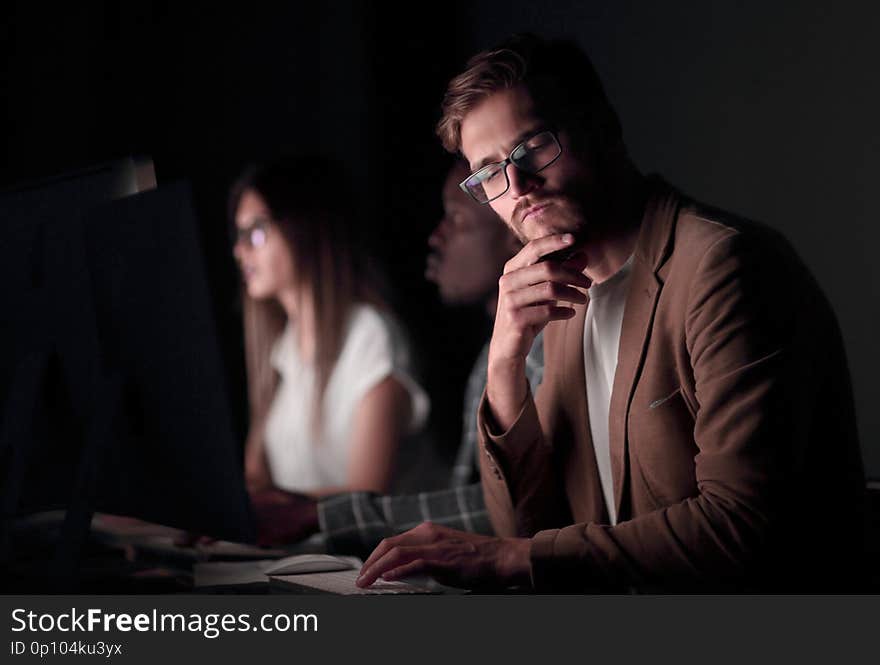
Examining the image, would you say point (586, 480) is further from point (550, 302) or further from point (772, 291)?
point (772, 291)

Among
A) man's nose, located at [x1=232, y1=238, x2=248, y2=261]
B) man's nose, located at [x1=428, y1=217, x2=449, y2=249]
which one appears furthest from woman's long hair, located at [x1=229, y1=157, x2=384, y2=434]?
man's nose, located at [x1=428, y1=217, x2=449, y2=249]

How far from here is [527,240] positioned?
1.33 m

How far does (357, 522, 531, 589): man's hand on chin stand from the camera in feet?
3.25

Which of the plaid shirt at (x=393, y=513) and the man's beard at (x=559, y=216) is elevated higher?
the man's beard at (x=559, y=216)

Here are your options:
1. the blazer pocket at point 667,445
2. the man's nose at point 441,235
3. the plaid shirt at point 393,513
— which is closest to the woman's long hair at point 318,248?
the man's nose at point 441,235

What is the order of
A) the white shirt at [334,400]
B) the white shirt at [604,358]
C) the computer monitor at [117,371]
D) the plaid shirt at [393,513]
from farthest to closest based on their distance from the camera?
the white shirt at [334,400]
the plaid shirt at [393,513]
the white shirt at [604,358]
the computer monitor at [117,371]

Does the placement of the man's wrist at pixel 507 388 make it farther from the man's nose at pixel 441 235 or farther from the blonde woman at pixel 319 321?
the blonde woman at pixel 319 321

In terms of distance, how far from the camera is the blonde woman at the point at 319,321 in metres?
2.45

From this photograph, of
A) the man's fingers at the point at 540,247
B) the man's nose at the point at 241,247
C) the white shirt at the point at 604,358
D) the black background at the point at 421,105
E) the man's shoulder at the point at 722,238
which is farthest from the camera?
the man's nose at the point at 241,247

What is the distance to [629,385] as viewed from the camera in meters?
1.19

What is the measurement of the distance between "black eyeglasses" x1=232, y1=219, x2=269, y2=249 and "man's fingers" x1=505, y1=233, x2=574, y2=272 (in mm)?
1405

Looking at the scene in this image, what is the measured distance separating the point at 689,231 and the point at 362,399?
139 centimetres

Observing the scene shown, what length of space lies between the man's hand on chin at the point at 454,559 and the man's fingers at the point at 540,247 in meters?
0.38

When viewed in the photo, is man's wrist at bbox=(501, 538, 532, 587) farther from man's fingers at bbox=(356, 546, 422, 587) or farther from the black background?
the black background
